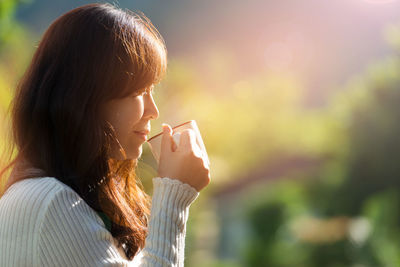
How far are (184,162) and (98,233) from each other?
0.16 metres

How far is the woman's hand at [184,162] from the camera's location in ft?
2.58

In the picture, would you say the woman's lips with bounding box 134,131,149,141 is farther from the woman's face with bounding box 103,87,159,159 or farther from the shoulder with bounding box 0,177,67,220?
the shoulder with bounding box 0,177,67,220

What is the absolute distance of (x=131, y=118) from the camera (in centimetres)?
81

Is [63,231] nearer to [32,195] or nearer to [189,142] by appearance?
[32,195]

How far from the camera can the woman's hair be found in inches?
30.4

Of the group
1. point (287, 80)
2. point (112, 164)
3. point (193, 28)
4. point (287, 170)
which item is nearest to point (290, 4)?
point (193, 28)

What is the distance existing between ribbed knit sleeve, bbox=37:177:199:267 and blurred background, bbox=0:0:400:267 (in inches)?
10.4

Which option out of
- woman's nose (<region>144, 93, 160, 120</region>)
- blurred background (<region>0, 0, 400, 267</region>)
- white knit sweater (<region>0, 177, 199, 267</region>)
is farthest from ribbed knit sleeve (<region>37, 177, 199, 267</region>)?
blurred background (<region>0, 0, 400, 267</region>)

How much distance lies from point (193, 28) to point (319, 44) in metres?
6.10

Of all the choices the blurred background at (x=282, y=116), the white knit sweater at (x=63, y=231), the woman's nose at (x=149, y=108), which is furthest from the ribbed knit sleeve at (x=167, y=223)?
the blurred background at (x=282, y=116)

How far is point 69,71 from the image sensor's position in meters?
0.78

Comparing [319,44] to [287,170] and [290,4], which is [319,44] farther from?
[287,170]

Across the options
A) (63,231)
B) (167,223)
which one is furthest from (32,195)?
(167,223)

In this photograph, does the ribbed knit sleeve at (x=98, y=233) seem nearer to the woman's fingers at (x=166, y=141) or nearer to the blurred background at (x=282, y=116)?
the woman's fingers at (x=166, y=141)
